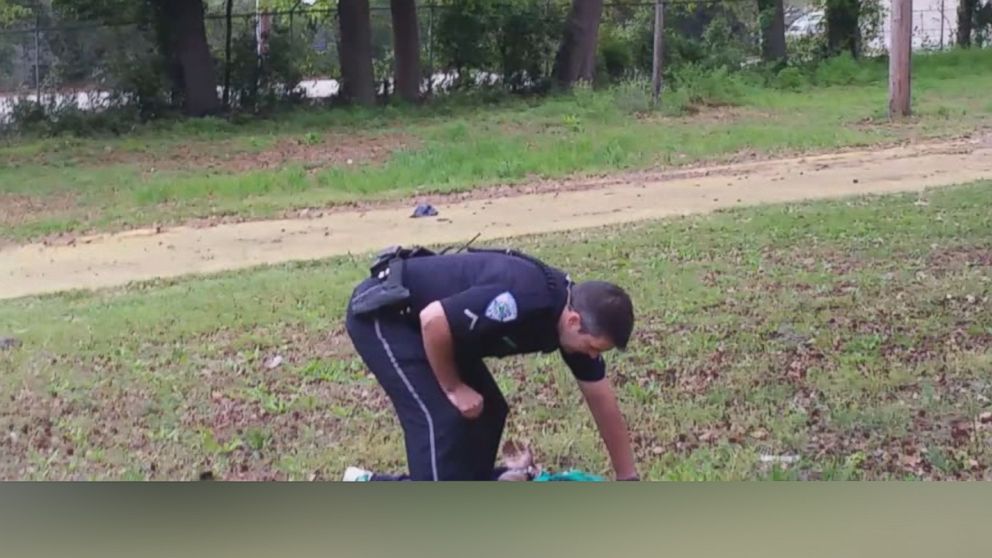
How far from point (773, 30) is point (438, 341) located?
16513 mm

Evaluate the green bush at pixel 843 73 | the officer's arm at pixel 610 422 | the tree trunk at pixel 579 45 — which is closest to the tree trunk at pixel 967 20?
the green bush at pixel 843 73

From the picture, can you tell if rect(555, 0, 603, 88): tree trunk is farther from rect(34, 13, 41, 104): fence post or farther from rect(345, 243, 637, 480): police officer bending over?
rect(345, 243, 637, 480): police officer bending over

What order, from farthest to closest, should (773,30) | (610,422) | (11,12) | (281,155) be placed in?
(773,30)
(11,12)
(281,155)
(610,422)

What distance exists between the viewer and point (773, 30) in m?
18.8

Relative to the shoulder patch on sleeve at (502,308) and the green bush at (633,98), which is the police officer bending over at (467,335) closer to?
the shoulder patch on sleeve at (502,308)

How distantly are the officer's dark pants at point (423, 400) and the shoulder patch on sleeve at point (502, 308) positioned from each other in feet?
0.75

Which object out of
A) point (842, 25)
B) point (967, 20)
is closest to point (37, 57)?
point (842, 25)

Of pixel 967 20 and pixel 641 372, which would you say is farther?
pixel 967 20

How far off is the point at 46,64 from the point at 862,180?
8.15 m

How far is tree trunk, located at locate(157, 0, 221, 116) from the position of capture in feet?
46.2

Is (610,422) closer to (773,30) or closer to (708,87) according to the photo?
(708,87)

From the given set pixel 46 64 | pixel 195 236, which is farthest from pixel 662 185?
pixel 46 64

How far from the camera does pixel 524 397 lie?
4688 mm

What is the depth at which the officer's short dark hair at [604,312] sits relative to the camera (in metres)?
3.04
